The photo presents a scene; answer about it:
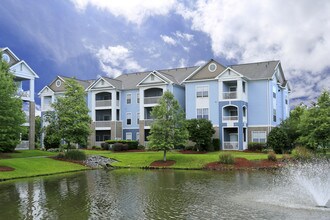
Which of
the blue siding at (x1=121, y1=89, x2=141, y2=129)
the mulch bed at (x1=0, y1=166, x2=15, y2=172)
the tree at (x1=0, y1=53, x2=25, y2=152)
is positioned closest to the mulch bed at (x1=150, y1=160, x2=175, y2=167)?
the tree at (x1=0, y1=53, x2=25, y2=152)

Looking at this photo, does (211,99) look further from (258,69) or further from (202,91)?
(258,69)

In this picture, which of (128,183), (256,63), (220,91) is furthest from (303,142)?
(128,183)

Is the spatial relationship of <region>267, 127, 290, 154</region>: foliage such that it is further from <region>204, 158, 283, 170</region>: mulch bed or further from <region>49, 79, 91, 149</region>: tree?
<region>49, 79, 91, 149</region>: tree

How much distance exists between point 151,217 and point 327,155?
29.1 m

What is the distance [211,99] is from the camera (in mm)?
52875

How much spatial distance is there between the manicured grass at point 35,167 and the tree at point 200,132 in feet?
51.5

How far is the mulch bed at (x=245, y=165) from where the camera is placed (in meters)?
34.8

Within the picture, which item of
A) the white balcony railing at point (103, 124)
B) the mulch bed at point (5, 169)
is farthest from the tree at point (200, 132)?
the mulch bed at point (5, 169)

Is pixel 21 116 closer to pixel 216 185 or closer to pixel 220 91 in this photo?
pixel 216 185

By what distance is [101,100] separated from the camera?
61594 mm

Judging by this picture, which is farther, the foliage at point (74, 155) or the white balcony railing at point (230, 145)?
the white balcony railing at point (230, 145)

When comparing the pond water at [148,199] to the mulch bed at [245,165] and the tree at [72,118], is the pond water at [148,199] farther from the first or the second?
the tree at [72,118]

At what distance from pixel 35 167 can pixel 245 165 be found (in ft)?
63.6

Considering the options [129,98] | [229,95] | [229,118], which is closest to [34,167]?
[229,118]
